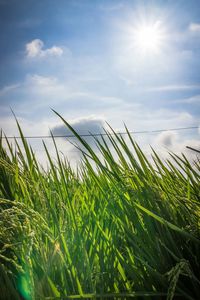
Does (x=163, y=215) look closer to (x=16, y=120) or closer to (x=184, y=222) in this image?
(x=184, y=222)

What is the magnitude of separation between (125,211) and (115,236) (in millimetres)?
81

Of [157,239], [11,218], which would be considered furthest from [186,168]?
[11,218]

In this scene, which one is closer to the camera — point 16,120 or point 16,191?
point 16,120

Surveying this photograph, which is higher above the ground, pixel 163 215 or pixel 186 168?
pixel 186 168

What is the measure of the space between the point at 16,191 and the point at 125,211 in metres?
0.42

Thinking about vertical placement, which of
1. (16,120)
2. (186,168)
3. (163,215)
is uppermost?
(16,120)

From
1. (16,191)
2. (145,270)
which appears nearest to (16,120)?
(16,191)

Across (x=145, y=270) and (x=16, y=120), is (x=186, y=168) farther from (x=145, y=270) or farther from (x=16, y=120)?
(x=16, y=120)

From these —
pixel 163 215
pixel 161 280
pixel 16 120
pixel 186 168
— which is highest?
pixel 16 120

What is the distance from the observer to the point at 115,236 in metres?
0.75

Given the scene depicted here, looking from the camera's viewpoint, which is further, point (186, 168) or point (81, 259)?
point (186, 168)

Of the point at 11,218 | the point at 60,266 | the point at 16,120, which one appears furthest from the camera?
the point at 16,120

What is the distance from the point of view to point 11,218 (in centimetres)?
46

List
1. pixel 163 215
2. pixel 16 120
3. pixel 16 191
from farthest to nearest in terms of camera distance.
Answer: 1. pixel 16 191
2. pixel 16 120
3. pixel 163 215
